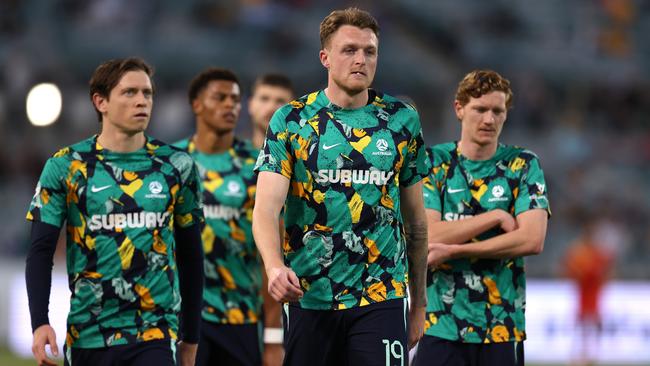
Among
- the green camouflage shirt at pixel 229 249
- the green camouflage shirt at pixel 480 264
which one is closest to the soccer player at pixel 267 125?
the green camouflage shirt at pixel 229 249

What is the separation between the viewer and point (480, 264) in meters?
7.45

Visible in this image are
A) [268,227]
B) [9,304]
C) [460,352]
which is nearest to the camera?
[268,227]

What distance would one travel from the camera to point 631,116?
78.1 ft

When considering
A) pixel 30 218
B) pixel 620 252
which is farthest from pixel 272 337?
pixel 620 252

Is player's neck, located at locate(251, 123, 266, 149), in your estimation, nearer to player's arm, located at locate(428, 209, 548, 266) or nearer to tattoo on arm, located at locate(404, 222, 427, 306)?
player's arm, located at locate(428, 209, 548, 266)

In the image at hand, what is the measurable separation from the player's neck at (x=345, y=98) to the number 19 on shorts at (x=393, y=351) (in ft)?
3.76

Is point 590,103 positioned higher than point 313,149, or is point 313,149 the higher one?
point 590,103

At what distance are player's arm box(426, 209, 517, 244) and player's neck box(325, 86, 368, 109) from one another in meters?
1.38

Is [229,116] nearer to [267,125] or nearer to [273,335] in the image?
[267,125]

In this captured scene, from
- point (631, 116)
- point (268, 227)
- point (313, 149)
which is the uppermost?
point (631, 116)

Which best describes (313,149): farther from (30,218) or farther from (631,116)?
(631,116)

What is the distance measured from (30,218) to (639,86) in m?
19.3

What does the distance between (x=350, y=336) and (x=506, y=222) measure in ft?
5.69

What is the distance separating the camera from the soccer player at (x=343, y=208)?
6.03 m
